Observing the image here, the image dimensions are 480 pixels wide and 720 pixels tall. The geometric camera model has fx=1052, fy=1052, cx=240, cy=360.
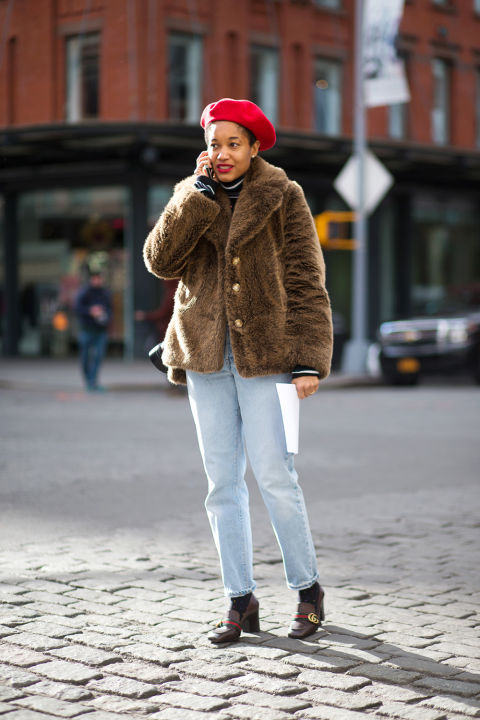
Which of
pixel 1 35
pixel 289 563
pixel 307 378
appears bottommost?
pixel 289 563

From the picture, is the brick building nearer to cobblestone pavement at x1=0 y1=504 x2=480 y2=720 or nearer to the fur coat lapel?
cobblestone pavement at x1=0 y1=504 x2=480 y2=720

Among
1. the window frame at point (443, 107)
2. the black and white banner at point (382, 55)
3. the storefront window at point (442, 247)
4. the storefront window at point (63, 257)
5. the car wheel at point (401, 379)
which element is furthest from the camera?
the storefront window at point (442, 247)

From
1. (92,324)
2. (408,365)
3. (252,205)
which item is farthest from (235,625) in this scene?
(408,365)

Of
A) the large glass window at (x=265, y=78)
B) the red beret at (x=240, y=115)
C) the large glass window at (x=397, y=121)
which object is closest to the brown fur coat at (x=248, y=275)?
the red beret at (x=240, y=115)

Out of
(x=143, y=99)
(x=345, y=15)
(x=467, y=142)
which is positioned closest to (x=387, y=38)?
(x=143, y=99)

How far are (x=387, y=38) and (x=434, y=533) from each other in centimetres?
1396

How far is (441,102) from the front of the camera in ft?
92.6

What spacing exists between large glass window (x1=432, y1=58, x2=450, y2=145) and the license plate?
509 inches

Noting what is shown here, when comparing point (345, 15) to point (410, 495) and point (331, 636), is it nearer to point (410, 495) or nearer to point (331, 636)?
point (410, 495)

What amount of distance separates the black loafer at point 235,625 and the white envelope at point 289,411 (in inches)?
24.2

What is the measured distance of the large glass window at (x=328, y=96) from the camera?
2528 centimetres

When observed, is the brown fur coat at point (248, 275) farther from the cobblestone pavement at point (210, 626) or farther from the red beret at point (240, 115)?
the cobblestone pavement at point (210, 626)

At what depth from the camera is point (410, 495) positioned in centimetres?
693

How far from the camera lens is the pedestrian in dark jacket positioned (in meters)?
15.5
